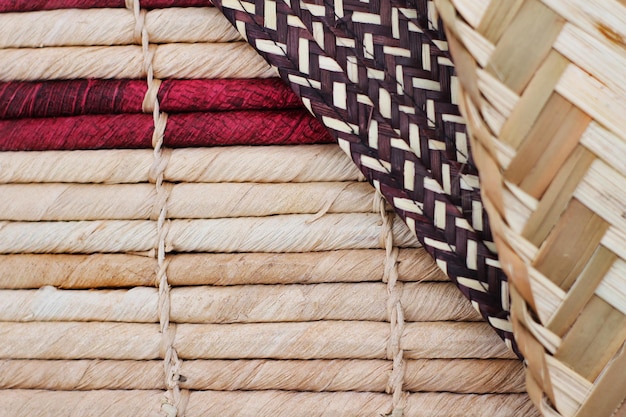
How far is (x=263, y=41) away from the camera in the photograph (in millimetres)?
841

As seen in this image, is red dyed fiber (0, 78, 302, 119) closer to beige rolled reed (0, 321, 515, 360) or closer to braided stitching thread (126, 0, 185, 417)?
braided stitching thread (126, 0, 185, 417)

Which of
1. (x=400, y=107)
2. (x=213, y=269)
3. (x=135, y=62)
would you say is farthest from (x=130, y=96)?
(x=400, y=107)

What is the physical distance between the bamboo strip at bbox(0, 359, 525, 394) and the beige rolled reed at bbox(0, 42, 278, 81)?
415 mm

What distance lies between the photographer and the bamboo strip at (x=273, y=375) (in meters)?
0.86

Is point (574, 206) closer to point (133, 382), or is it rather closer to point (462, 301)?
point (462, 301)

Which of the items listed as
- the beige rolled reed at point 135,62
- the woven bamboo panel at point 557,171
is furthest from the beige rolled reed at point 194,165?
the woven bamboo panel at point 557,171

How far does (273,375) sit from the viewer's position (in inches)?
34.3

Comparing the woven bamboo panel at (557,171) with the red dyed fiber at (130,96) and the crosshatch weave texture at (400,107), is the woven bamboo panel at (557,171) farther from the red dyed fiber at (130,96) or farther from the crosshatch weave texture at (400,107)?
the red dyed fiber at (130,96)

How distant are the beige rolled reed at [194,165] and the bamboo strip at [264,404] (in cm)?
31

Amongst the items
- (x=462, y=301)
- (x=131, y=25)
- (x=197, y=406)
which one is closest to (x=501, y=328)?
(x=462, y=301)

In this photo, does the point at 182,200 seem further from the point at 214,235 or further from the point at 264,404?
the point at 264,404

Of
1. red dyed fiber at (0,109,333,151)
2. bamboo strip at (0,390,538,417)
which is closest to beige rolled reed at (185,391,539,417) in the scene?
bamboo strip at (0,390,538,417)

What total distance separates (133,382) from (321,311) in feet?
0.95

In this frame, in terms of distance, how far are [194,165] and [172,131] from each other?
0.06 metres
